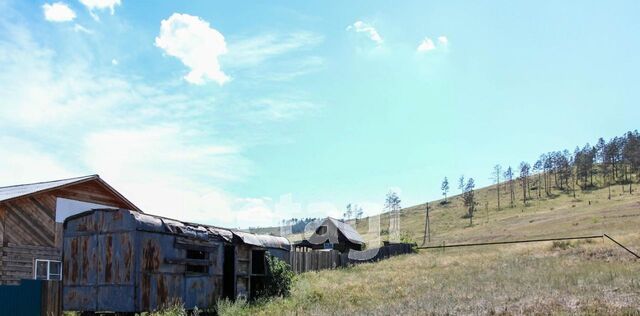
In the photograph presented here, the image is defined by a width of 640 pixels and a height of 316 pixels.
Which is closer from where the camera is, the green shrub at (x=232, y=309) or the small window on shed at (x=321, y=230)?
the green shrub at (x=232, y=309)

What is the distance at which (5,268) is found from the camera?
22.3 metres

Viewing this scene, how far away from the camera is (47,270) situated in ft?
80.0

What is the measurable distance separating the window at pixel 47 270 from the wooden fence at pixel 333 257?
42.2 ft

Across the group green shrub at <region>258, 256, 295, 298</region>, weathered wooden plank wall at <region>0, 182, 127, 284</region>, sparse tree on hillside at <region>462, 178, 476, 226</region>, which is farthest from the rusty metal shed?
sparse tree on hillside at <region>462, 178, 476, 226</region>

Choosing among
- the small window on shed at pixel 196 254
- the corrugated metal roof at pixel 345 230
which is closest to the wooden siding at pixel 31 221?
the small window on shed at pixel 196 254

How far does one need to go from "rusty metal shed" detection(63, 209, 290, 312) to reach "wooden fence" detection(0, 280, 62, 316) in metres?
0.54

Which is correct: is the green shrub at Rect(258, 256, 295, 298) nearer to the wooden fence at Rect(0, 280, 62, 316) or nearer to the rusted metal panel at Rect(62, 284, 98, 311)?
the rusted metal panel at Rect(62, 284, 98, 311)

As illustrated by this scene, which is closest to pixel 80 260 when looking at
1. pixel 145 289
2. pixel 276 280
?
pixel 145 289

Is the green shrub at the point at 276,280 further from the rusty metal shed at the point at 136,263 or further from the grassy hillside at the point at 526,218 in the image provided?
the grassy hillside at the point at 526,218

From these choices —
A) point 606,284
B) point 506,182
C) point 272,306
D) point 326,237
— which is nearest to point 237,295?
point 272,306

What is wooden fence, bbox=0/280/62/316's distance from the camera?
55.8 feet

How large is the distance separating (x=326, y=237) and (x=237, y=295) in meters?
34.7

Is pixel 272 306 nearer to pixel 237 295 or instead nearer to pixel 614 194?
pixel 237 295

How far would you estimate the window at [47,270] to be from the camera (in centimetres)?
2390
